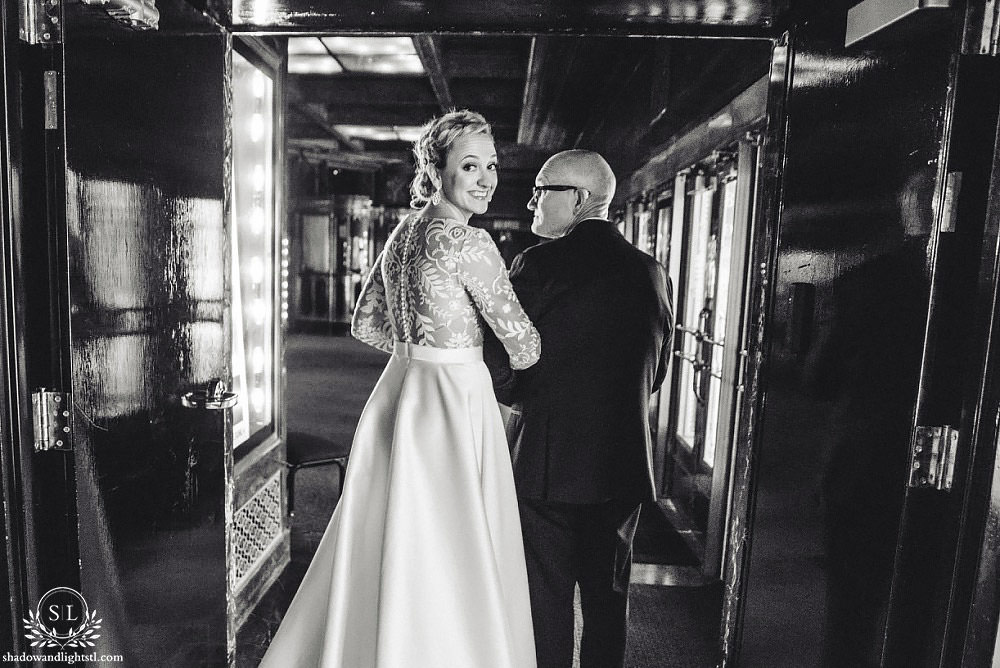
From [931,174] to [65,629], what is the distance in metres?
1.86

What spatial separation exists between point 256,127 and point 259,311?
761mm

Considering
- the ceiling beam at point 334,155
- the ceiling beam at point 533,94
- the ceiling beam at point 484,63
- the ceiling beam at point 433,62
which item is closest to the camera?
the ceiling beam at point 533,94

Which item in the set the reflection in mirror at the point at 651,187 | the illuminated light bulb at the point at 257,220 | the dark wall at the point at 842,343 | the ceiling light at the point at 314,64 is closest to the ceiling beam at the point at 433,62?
the reflection in mirror at the point at 651,187

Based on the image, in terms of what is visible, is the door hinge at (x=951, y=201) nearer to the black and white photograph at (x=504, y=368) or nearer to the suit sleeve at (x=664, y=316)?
the black and white photograph at (x=504, y=368)

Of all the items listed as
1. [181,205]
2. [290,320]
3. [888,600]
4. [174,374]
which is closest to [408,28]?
[181,205]

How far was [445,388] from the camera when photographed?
1606 mm

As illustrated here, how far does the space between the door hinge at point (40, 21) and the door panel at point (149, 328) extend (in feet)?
0.08

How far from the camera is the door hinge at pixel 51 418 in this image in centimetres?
132

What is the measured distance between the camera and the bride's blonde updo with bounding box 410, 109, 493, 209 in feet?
5.21

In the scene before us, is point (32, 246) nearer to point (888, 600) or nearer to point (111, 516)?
point (111, 516)

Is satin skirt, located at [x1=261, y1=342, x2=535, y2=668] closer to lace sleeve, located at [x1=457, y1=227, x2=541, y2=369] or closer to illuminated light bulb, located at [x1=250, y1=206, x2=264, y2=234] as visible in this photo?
lace sleeve, located at [x1=457, y1=227, x2=541, y2=369]

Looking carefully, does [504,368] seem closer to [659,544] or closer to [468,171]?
[468,171]

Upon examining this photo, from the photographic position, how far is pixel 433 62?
211 inches

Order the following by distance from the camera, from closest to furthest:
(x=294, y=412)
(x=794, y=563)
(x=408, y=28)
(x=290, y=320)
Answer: (x=794, y=563)
(x=408, y=28)
(x=294, y=412)
(x=290, y=320)
